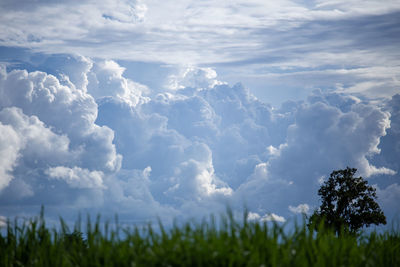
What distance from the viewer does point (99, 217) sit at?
11289 millimetres

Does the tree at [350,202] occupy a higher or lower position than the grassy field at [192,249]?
higher

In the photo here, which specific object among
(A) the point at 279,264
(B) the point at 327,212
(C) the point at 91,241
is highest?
(B) the point at 327,212

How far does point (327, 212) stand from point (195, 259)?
3636 centimetres

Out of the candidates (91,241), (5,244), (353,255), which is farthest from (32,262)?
(353,255)

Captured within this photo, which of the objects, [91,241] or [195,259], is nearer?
[195,259]

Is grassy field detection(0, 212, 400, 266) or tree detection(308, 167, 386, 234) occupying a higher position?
tree detection(308, 167, 386, 234)

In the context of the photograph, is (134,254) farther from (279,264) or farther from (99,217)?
(279,264)

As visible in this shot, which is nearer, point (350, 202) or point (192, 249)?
point (192, 249)

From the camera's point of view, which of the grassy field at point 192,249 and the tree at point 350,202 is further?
the tree at point 350,202

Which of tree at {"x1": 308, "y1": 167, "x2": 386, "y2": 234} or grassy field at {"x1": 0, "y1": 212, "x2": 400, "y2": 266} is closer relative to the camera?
grassy field at {"x1": 0, "y1": 212, "x2": 400, "y2": 266}

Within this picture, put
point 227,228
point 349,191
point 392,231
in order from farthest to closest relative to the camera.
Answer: point 349,191 < point 392,231 < point 227,228

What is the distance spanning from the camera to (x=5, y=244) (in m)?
13.0

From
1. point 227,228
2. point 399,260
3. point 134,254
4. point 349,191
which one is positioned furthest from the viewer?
point 349,191

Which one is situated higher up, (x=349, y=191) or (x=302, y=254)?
(x=349, y=191)
